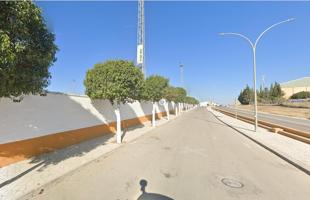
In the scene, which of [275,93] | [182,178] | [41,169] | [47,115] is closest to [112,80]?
[47,115]

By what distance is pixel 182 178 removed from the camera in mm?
7031

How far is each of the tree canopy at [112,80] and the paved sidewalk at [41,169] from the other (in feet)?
9.54

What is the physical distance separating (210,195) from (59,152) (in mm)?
6923

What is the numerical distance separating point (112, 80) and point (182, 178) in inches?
283

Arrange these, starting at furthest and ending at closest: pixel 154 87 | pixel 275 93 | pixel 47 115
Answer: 1. pixel 275 93
2. pixel 154 87
3. pixel 47 115

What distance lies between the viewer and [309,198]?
19.0 feet

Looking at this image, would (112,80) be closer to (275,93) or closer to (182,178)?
(182,178)

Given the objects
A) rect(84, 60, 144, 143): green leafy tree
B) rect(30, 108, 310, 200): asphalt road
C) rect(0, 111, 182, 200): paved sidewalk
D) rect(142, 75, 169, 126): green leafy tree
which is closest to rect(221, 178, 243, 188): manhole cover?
rect(30, 108, 310, 200): asphalt road

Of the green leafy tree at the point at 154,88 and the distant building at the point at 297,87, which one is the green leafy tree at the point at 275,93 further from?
the green leafy tree at the point at 154,88

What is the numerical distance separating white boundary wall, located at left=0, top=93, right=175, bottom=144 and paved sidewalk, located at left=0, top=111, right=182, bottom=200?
1039mm

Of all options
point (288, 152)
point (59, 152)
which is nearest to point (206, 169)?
point (288, 152)

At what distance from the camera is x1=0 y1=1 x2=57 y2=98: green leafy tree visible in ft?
15.4

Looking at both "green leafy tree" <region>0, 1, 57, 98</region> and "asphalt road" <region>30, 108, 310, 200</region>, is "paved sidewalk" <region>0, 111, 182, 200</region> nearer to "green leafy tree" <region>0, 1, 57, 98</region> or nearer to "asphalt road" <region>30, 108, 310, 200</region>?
"asphalt road" <region>30, 108, 310, 200</region>

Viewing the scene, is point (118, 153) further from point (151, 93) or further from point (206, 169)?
point (151, 93)
